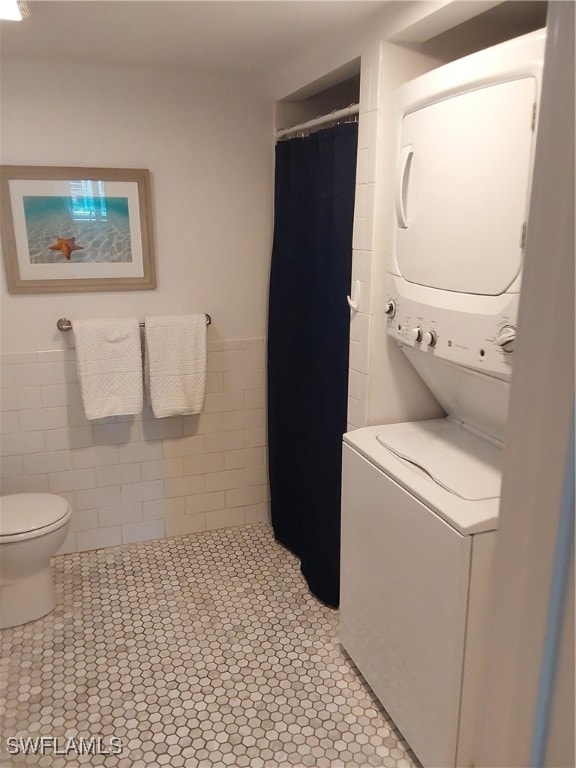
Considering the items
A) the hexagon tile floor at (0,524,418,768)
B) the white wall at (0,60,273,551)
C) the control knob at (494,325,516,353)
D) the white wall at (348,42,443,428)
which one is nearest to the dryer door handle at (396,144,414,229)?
the white wall at (348,42,443,428)

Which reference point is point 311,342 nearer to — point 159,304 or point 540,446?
point 159,304

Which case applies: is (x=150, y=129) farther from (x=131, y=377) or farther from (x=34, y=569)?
(x=34, y=569)

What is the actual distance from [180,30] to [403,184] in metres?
0.93

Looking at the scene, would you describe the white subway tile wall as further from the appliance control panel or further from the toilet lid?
the appliance control panel

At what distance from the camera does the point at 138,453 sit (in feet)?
8.93

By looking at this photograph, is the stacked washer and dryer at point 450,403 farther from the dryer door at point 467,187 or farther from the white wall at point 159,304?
the white wall at point 159,304

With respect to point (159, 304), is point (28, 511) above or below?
below

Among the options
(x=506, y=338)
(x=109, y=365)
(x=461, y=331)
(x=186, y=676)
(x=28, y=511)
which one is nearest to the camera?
(x=506, y=338)

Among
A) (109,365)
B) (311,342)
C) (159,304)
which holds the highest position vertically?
(159,304)

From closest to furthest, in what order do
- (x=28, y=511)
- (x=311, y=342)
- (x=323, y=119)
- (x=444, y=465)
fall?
(x=444, y=465) → (x=323, y=119) → (x=28, y=511) → (x=311, y=342)

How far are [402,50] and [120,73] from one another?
1.22 meters

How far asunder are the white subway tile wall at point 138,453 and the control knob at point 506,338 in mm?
1592

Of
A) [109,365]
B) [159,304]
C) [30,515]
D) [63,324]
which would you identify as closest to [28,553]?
[30,515]

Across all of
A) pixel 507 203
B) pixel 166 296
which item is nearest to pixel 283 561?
pixel 166 296
